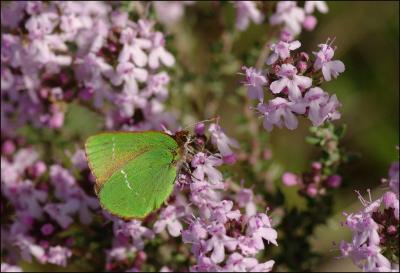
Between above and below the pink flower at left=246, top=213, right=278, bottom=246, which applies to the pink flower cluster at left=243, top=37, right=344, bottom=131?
above

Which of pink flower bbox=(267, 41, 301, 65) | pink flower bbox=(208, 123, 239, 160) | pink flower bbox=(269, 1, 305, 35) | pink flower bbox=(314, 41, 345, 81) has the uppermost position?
pink flower bbox=(269, 1, 305, 35)

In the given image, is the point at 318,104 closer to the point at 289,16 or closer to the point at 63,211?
the point at 289,16

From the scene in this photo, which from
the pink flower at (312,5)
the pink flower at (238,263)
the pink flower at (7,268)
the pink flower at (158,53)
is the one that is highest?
the pink flower at (312,5)

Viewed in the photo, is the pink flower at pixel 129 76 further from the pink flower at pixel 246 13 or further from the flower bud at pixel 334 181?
the flower bud at pixel 334 181

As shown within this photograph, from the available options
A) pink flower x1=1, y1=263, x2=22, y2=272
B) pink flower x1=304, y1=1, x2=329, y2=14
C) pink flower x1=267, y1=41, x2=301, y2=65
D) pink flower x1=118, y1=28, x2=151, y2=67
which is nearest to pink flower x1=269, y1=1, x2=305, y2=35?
pink flower x1=304, y1=1, x2=329, y2=14

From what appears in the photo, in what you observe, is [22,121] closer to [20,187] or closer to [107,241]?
[20,187]

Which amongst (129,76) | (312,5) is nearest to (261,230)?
(129,76)

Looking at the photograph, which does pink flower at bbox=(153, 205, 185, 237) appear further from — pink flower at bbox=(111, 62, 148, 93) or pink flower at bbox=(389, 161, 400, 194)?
pink flower at bbox=(389, 161, 400, 194)

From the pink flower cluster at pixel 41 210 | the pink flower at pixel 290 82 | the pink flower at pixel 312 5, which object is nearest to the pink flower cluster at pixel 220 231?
the pink flower at pixel 290 82
